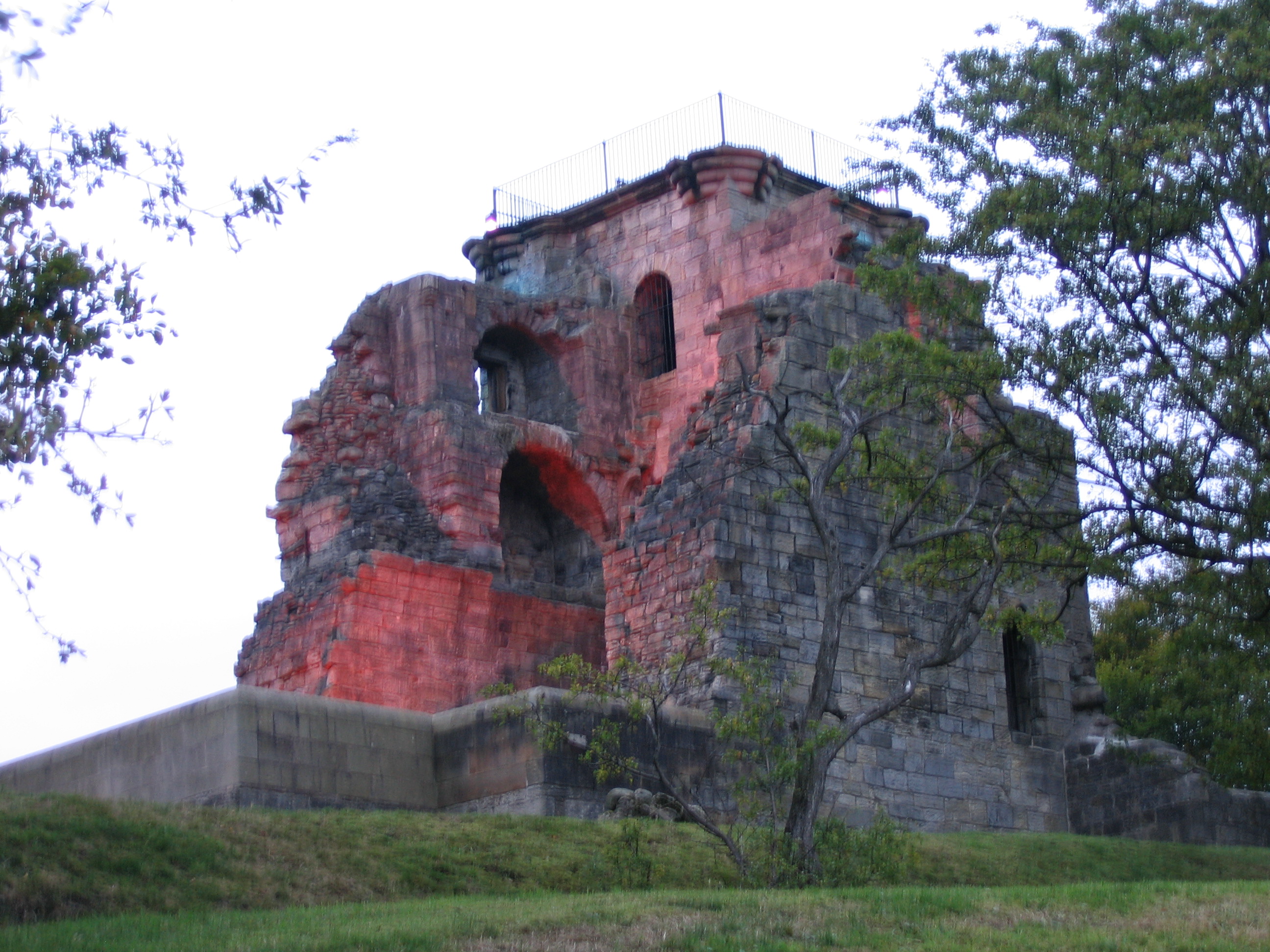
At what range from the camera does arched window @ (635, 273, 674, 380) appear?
87.6 ft

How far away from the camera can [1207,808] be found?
1927 centimetres

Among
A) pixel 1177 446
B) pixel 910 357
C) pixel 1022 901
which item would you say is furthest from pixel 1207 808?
pixel 1022 901

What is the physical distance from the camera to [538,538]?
2528 cm

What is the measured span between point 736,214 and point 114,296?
17092 millimetres

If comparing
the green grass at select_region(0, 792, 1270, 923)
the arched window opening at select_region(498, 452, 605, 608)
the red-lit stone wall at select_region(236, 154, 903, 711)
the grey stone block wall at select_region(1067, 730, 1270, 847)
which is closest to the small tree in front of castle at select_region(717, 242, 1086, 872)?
the green grass at select_region(0, 792, 1270, 923)

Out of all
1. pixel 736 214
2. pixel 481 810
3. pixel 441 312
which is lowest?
pixel 481 810

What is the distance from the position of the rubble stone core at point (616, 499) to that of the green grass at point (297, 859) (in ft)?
12.2

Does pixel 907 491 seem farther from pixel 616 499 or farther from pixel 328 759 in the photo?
pixel 616 499

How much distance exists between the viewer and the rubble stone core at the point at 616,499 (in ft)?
60.2

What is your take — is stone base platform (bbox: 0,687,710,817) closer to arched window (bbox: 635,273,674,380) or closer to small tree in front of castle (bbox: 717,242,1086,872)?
small tree in front of castle (bbox: 717,242,1086,872)

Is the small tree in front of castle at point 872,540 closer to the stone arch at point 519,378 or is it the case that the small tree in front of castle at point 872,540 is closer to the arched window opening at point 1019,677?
the arched window opening at point 1019,677

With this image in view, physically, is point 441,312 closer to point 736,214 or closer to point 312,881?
point 736,214

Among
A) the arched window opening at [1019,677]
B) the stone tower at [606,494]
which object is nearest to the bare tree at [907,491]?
the stone tower at [606,494]

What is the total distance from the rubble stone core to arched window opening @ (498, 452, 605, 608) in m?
0.03
